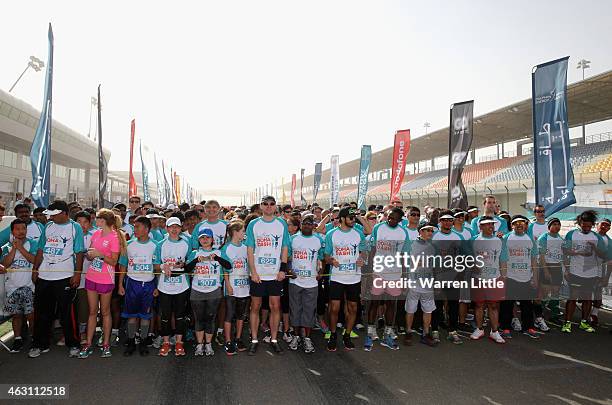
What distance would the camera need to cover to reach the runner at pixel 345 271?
17.3 ft

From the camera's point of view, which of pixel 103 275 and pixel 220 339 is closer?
pixel 103 275

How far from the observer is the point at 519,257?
19.8 ft

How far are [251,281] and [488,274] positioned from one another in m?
3.55

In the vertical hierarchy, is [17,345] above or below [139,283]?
Result: below

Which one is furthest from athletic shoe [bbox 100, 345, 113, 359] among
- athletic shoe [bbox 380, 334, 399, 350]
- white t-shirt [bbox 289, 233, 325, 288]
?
athletic shoe [bbox 380, 334, 399, 350]

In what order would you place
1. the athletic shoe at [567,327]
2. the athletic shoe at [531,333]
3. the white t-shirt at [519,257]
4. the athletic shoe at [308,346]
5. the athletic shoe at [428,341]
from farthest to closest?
the athletic shoe at [567,327] < the white t-shirt at [519,257] < the athletic shoe at [531,333] < the athletic shoe at [428,341] < the athletic shoe at [308,346]

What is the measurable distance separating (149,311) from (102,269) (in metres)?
0.81

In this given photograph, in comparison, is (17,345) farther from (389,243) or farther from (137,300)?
(389,243)

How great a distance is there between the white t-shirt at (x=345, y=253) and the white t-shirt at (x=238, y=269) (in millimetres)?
1155

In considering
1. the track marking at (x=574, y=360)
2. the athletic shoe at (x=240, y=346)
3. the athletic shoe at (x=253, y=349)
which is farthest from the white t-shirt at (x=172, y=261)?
the track marking at (x=574, y=360)

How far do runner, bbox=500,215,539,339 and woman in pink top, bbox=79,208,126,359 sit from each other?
5.63 meters

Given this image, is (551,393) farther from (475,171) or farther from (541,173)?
(475,171)

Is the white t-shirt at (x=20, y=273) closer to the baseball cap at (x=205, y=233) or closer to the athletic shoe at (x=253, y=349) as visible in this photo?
the baseball cap at (x=205, y=233)

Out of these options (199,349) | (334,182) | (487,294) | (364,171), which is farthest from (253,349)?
(334,182)
